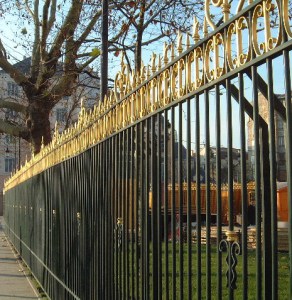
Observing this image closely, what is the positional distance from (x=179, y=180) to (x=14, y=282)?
28.4 feet

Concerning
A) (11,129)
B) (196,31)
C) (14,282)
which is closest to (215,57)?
(196,31)

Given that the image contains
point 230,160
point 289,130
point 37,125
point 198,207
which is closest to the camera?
point 289,130

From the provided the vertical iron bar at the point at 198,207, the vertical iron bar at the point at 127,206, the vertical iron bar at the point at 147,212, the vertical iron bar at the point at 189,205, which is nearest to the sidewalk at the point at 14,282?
the vertical iron bar at the point at 127,206

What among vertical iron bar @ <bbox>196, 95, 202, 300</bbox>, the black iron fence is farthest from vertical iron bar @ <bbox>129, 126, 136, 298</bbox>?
vertical iron bar @ <bbox>196, 95, 202, 300</bbox>

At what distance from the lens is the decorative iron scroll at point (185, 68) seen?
2824mm

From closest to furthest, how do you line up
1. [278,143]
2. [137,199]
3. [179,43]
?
1. [278,143]
2. [179,43]
3. [137,199]

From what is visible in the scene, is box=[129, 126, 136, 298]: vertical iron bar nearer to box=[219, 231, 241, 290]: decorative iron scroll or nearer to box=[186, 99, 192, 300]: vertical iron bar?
box=[186, 99, 192, 300]: vertical iron bar

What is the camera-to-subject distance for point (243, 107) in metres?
3.02

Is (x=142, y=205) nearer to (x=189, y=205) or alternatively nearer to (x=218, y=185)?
(x=189, y=205)

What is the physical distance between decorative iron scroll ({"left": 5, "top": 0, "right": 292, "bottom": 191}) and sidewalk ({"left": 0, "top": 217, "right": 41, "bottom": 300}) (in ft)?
14.1

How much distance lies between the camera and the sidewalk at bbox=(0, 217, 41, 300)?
9961 millimetres

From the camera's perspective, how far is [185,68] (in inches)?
146

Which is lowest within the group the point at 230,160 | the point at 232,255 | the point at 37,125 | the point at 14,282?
the point at 14,282

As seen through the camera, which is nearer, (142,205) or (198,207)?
(198,207)
